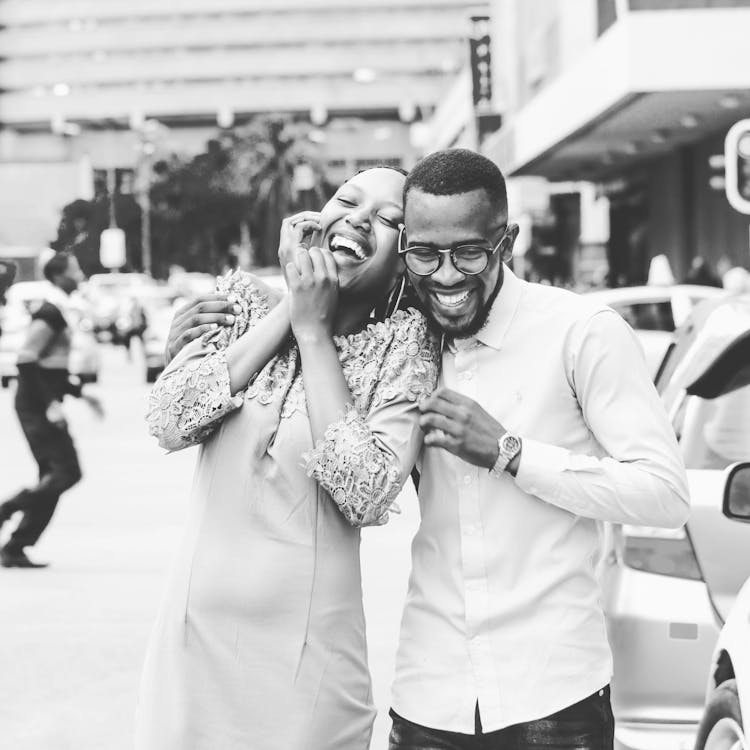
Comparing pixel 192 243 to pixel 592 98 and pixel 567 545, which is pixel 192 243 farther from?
pixel 567 545

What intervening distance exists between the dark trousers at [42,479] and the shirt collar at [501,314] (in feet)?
24.9

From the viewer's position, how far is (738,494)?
3.72 meters

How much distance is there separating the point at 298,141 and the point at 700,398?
84632 millimetres

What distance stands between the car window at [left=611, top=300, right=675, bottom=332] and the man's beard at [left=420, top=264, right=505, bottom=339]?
13.4 metres

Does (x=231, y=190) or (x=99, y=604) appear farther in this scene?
(x=231, y=190)

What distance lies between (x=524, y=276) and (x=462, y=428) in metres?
38.6

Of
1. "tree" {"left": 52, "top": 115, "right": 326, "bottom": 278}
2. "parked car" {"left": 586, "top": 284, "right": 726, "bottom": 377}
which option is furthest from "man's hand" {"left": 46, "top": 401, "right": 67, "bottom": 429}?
"tree" {"left": 52, "top": 115, "right": 326, "bottom": 278}

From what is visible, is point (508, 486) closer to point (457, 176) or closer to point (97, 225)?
point (457, 176)

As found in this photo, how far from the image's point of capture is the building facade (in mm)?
118750

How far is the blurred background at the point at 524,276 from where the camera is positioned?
190 inches

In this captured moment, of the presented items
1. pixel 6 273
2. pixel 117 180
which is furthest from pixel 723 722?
pixel 117 180

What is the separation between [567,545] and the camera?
2.91 meters

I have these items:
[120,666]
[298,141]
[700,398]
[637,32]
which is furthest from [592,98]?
[298,141]

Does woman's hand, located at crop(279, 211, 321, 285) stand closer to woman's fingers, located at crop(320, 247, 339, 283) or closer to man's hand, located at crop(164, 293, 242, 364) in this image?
woman's fingers, located at crop(320, 247, 339, 283)
